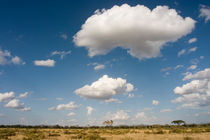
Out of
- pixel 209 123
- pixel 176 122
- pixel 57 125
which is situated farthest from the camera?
pixel 57 125

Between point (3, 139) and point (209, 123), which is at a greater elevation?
point (3, 139)

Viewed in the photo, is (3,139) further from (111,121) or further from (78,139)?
(111,121)

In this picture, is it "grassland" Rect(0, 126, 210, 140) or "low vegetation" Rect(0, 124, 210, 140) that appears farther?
"low vegetation" Rect(0, 124, 210, 140)

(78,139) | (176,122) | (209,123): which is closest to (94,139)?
(78,139)

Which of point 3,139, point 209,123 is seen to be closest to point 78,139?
point 3,139

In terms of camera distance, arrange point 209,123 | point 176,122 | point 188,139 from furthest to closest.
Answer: point 176,122 → point 209,123 → point 188,139

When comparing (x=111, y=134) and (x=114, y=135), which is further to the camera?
(x=111, y=134)

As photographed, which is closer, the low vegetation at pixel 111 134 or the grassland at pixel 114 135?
the grassland at pixel 114 135

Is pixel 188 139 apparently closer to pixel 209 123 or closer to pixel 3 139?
pixel 3 139

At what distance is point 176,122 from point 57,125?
8502cm

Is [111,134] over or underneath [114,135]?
underneath

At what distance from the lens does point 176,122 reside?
125 metres

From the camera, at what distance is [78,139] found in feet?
91.6

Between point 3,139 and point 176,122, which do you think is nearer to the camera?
point 3,139
